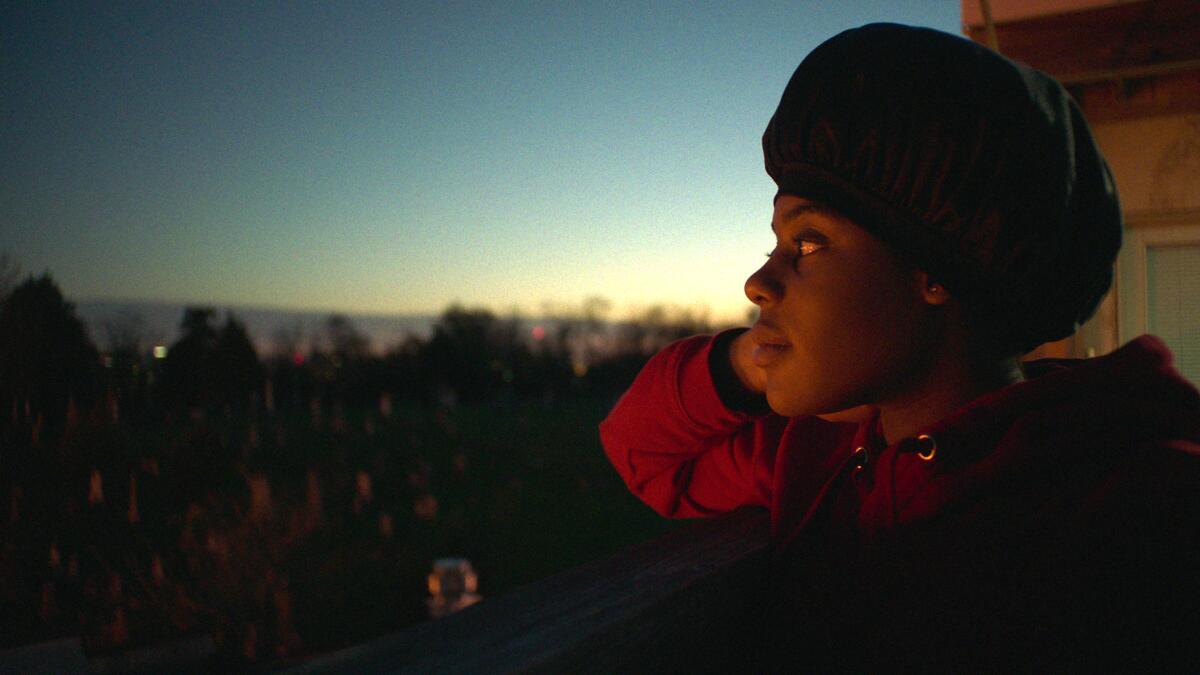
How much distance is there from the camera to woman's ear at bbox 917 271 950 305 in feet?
3.03

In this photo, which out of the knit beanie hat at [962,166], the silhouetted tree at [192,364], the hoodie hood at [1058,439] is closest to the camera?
the hoodie hood at [1058,439]

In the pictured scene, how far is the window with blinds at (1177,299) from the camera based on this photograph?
327 centimetres

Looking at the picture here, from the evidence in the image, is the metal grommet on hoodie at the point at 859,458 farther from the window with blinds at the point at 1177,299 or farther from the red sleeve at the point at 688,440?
the window with blinds at the point at 1177,299

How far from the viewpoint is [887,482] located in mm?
935

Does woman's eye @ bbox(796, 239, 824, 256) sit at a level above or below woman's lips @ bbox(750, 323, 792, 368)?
above

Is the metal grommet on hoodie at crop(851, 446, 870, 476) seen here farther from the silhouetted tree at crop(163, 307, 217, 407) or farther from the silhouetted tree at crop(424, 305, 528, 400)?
the silhouetted tree at crop(424, 305, 528, 400)

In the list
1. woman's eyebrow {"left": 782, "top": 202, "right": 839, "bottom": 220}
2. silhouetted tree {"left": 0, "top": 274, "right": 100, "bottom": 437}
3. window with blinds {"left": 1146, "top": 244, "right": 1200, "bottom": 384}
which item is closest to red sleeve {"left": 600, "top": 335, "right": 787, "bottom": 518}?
woman's eyebrow {"left": 782, "top": 202, "right": 839, "bottom": 220}

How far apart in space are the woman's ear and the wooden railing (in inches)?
13.8

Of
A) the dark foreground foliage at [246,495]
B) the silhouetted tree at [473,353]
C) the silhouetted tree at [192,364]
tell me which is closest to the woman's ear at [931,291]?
the dark foreground foliage at [246,495]

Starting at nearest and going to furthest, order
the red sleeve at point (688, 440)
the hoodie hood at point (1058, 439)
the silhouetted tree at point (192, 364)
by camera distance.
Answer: the hoodie hood at point (1058, 439), the red sleeve at point (688, 440), the silhouetted tree at point (192, 364)

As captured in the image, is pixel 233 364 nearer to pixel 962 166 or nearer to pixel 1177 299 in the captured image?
pixel 1177 299

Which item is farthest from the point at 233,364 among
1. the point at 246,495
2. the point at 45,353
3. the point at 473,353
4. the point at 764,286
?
the point at 473,353

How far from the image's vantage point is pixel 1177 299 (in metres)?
3.31

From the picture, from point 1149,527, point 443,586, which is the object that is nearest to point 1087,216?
point 1149,527
